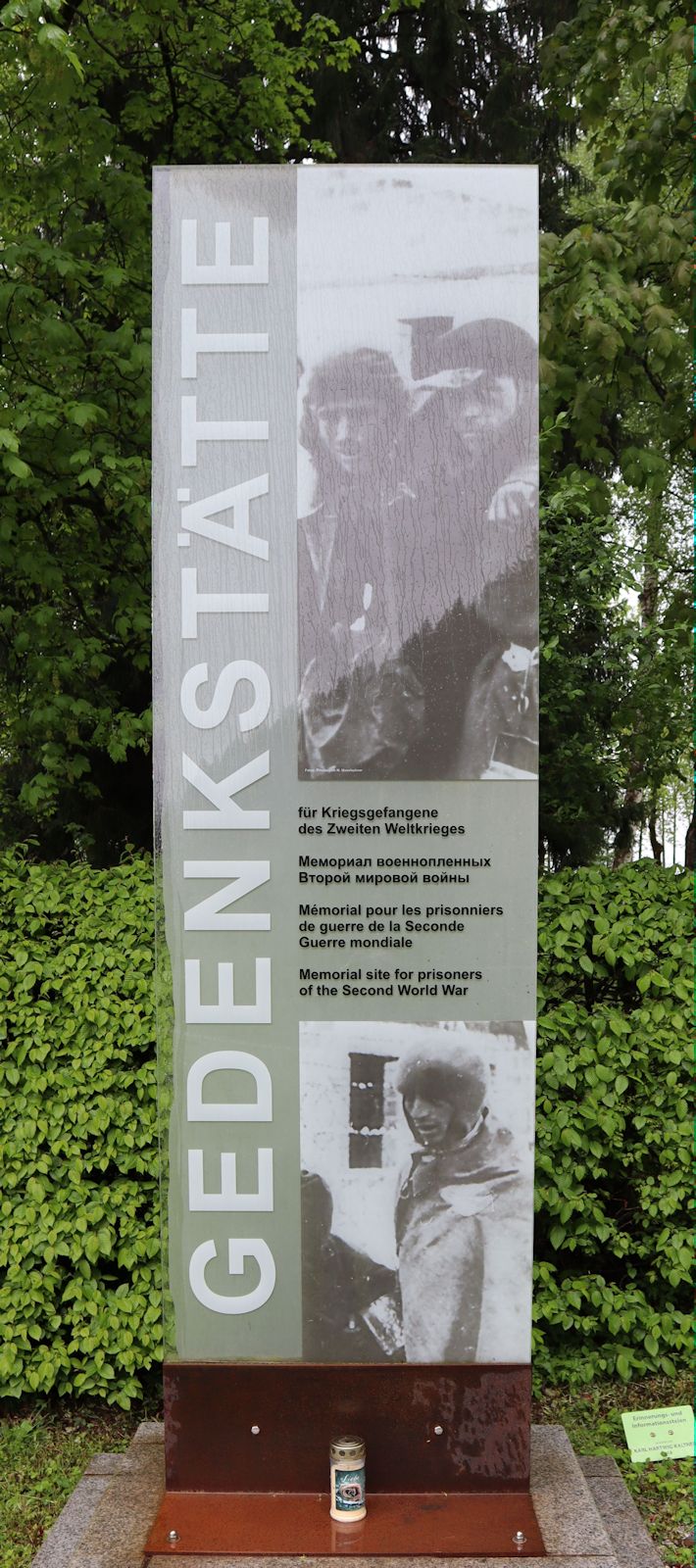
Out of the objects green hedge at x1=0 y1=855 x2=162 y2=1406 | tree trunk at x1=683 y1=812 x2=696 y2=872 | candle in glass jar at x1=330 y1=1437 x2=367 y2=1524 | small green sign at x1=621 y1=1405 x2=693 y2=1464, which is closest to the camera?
candle in glass jar at x1=330 y1=1437 x2=367 y2=1524

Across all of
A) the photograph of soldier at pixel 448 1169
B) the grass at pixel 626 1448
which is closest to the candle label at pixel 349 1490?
the photograph of soldier at pixel 448 1169

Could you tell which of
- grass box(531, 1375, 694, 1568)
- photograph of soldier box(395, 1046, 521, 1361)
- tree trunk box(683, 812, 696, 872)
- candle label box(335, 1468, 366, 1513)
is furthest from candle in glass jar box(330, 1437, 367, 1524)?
tree trunk box(683, 812, 696, 872)

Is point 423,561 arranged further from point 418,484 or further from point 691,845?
point 691,845

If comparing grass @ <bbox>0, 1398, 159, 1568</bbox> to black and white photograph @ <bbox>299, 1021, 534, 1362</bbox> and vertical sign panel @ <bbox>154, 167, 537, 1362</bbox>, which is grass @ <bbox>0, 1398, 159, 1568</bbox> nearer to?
vertical sign panel @ <bbox>154, 167, 537, 1362</bbox>

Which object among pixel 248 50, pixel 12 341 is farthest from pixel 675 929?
pixel 248 50

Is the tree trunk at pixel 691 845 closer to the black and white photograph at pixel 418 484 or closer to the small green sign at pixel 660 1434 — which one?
the small green sign at pixel 660 1434

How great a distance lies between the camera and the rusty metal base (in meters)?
2.73

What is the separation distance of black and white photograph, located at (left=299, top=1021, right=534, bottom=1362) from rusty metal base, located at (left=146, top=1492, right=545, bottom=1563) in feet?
1.21

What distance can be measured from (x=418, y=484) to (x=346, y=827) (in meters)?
0.85

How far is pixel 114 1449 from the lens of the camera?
12.2 ft

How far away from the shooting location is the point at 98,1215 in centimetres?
380

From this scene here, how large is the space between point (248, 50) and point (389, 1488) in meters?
6.60

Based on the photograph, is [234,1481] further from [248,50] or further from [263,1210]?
[248,50]

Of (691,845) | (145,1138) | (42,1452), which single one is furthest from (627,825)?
(42,1452)
